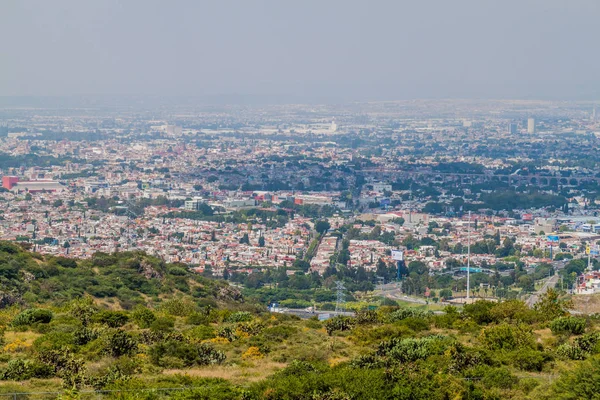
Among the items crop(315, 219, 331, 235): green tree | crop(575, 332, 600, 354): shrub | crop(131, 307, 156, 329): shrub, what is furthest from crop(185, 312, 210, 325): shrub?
crop(315, 219, 331, 235): green tree

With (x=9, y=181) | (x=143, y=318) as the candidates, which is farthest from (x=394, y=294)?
(x=9, y=181)

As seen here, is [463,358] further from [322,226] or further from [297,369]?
[322,226]

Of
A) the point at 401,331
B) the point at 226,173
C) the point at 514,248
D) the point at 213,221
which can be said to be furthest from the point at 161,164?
the point at 401,331

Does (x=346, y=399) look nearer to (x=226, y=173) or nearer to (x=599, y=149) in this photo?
(x=226, y=173)

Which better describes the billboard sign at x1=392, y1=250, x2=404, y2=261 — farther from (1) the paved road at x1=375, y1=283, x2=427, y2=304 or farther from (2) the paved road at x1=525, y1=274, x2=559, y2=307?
(2) the paved road at x1=525, y1=274, x2=559, y2=307

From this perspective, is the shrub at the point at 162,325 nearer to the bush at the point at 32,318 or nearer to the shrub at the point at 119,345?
the shrub at the point at 119,345

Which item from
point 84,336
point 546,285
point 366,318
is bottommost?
point 546,285
